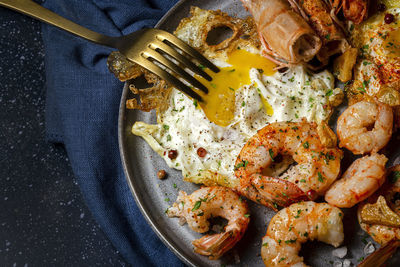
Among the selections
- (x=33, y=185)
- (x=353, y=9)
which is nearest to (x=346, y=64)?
(x=353, y=9)

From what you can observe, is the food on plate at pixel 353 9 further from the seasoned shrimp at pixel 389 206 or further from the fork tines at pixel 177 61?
the seasoned shrimp at pixel 389 206

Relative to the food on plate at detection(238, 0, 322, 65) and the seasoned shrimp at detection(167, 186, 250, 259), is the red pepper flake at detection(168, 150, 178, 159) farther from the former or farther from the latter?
the food on plate at detection(238, 0, 322, 65)

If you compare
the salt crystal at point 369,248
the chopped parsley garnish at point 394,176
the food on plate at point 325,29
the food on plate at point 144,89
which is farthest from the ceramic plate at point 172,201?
the food on plate at point 325,29

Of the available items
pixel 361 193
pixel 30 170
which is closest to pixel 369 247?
pixel 361 193

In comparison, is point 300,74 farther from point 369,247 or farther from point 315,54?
point 369,247

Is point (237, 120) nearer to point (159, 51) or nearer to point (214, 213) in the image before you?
point (214, 213)

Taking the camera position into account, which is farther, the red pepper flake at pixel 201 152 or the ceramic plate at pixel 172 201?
the red pepper flake at pixel 201 152
